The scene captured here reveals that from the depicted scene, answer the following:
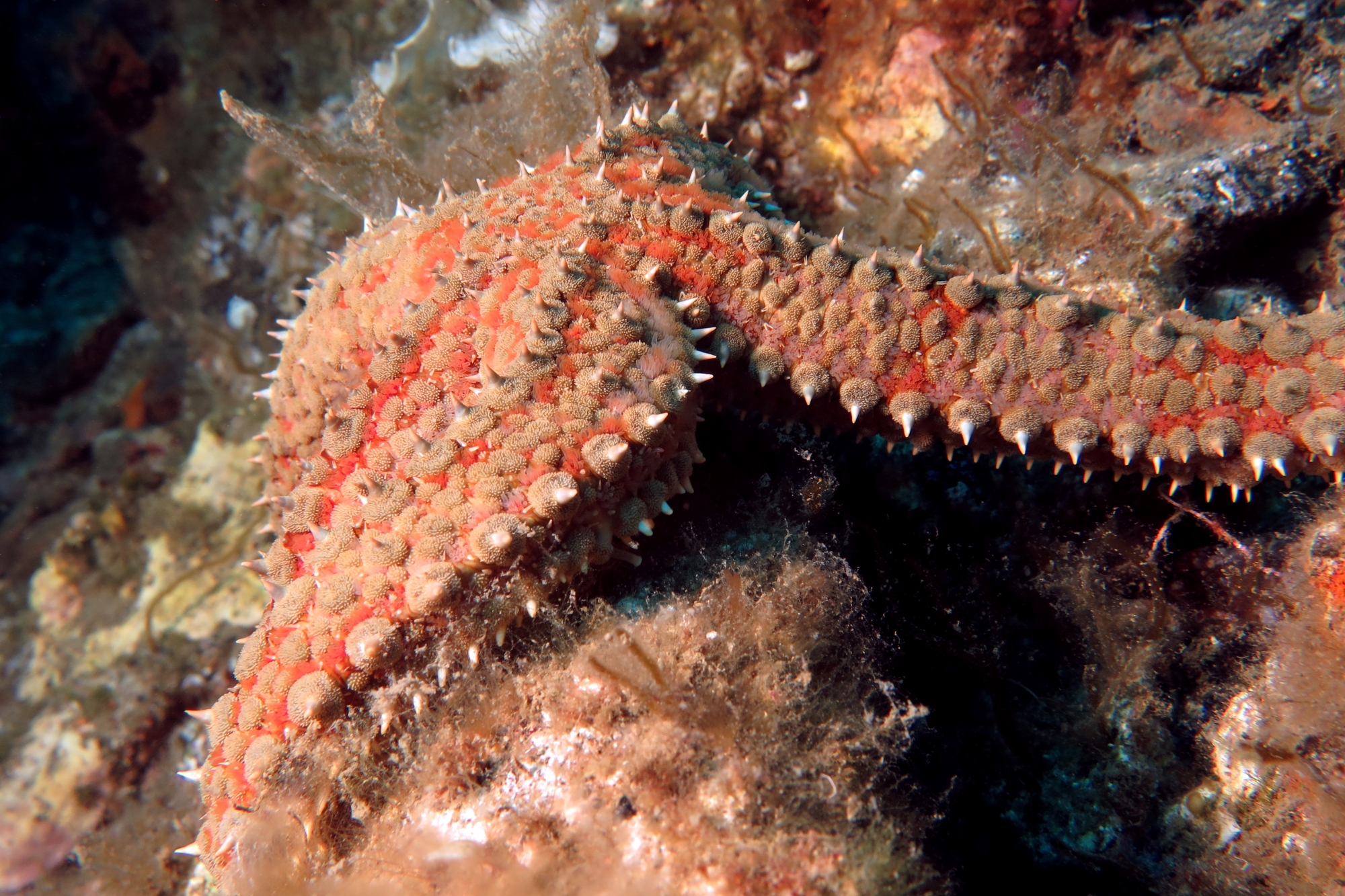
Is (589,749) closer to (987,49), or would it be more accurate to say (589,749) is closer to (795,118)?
(795,118)

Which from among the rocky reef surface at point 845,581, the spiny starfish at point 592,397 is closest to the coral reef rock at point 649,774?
the rocky reef surface at point 845,581

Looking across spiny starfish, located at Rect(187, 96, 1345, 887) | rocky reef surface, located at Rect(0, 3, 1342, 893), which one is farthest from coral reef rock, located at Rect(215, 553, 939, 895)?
spiny starfish, located at Rect(187, 96, 1345, 887)

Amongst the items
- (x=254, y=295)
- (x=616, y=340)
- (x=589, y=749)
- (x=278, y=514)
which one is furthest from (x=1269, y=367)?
(x=254, y=295)

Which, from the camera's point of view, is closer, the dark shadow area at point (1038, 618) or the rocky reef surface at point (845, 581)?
the rocky reef surface at point (845, 581)

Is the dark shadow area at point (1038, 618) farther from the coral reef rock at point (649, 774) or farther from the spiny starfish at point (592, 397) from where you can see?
the spiny starfish at point (592, 397)

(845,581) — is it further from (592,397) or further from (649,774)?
(592,397)

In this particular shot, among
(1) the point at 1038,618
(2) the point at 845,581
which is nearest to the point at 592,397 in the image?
(2) the point at 845,581
